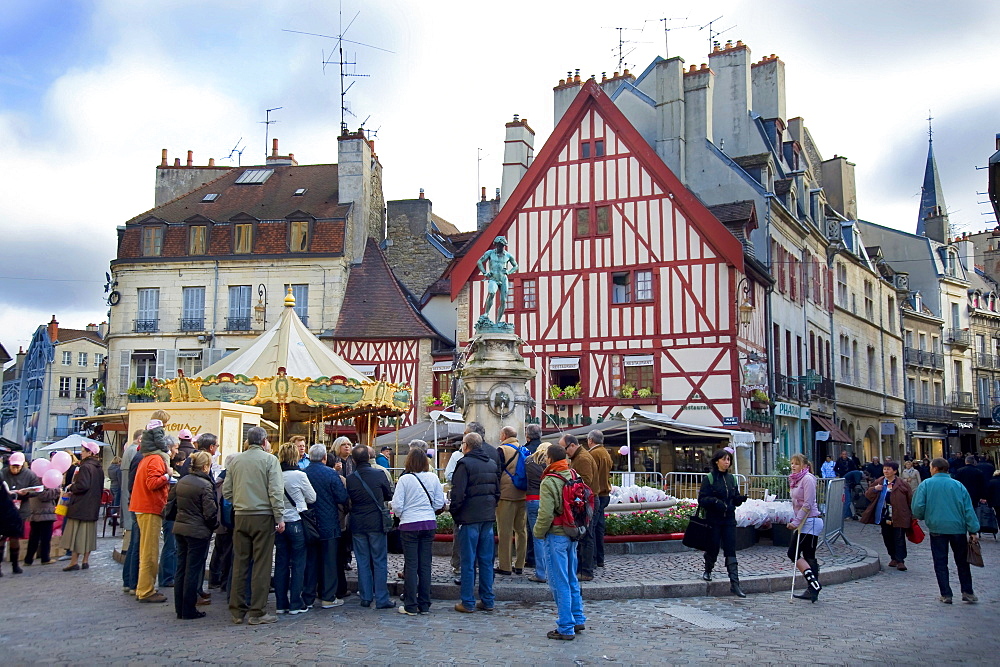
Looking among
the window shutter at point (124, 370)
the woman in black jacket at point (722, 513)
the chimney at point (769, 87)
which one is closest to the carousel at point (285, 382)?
the woman in black jacket at point (722, 513)

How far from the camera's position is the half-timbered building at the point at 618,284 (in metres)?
25.1

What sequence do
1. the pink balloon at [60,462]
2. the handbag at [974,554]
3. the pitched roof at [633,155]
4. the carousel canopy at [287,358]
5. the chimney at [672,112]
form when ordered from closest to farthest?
1. the handbag at [974,554]
2. the pink balloon at [60,462]
3. the carousel canopy at [287,358]
4. the pitched roof at [633,155]
5. the chimney at [672,112]

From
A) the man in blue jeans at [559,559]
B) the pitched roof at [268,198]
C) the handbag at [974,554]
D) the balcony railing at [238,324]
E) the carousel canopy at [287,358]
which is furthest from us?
the pitched roof at [268,198]

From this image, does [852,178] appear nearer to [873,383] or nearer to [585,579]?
[873,383]

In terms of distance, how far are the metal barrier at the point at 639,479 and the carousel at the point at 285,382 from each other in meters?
4.28

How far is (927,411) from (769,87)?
18.6 metres

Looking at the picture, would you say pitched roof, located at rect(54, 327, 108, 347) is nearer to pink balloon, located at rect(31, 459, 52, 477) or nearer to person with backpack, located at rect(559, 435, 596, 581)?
pink balloon, located at rect(31, 459, 52, 477)

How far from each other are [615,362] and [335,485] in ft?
59.3

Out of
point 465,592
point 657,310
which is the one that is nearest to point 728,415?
point 657,310

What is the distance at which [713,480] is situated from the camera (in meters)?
9.43

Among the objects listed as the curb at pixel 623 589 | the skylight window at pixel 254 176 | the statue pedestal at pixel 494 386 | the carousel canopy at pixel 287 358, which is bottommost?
the curb at pixel 623 589

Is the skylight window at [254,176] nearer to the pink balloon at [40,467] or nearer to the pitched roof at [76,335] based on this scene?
the pink balloon at [40,467]

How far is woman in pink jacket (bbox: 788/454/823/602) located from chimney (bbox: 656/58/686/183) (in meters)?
20.0

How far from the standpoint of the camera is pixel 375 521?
851 centimetres
